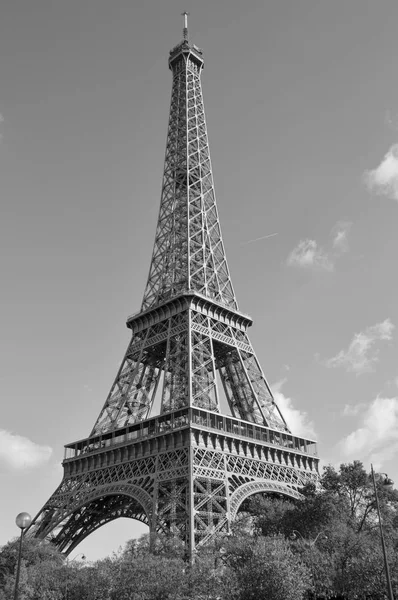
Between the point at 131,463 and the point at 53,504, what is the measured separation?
9.68m

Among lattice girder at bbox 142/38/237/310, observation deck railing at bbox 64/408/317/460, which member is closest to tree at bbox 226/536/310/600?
observation deck railing at bbox 64/408/317/460

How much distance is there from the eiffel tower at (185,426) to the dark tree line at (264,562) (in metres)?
3.25

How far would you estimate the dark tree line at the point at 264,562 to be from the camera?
103 ft

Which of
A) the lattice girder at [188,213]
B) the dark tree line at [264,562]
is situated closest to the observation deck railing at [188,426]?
the dark tree line at [264,562]

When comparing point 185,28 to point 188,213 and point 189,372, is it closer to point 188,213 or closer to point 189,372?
point 188,213

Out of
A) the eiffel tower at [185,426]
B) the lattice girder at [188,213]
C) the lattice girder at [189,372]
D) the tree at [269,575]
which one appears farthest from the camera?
the lattice girder at [188,213]

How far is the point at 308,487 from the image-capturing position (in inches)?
1866

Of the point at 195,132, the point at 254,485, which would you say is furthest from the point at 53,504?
the point at 195,132

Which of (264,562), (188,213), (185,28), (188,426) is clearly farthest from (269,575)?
(185,28)

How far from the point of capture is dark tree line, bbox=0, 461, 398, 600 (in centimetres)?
3130

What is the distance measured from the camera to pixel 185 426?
46531 millimetres

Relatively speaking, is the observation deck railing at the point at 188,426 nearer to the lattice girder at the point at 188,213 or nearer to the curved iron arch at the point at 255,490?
the curved iron arch at the point at 255,490

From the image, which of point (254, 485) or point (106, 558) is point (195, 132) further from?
point (106, 558)

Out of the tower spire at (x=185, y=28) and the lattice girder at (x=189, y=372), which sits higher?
the tower spire at (x=185, y=28)
